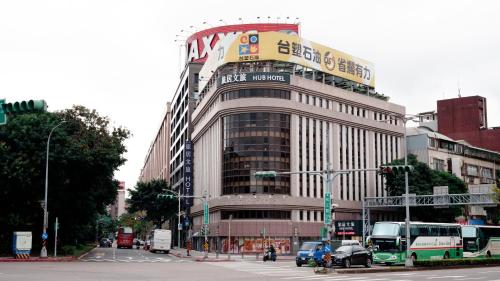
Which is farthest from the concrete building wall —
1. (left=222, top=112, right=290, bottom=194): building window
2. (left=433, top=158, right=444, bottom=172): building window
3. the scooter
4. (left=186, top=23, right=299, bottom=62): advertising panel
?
the scooter

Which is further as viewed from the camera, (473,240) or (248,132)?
(248,132)

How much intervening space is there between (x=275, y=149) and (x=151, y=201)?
36.0m

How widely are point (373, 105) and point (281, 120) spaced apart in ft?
68.7

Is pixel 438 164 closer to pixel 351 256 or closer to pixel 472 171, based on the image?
pixel 472 171

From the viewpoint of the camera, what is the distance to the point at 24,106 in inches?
635

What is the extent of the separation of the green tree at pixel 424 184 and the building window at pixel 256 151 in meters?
20.1

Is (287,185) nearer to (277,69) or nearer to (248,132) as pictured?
(248,132)

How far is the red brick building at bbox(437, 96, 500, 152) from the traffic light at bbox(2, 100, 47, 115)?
117m

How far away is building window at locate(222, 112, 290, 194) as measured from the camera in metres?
72.6

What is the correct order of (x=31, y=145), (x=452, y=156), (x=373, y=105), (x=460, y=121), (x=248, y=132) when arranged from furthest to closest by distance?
1. (x=460, y=121)
2. (x=452, y=156)
3. (x=373, y=105)
4. (x=248, y=132)
5. (x=31, y=145)

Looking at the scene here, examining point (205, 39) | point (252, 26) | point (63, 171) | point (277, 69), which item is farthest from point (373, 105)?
point (63, 171)

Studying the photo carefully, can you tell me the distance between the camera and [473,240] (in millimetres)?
51625

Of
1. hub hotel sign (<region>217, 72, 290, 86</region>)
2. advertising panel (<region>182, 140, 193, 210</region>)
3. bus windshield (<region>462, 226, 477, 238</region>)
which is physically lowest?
bus windshield (<region>462, 226, 477, 238</region>)

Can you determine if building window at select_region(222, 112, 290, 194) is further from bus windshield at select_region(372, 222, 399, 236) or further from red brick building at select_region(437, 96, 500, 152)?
red brick building at select_region(437, 96, 500, 152)
